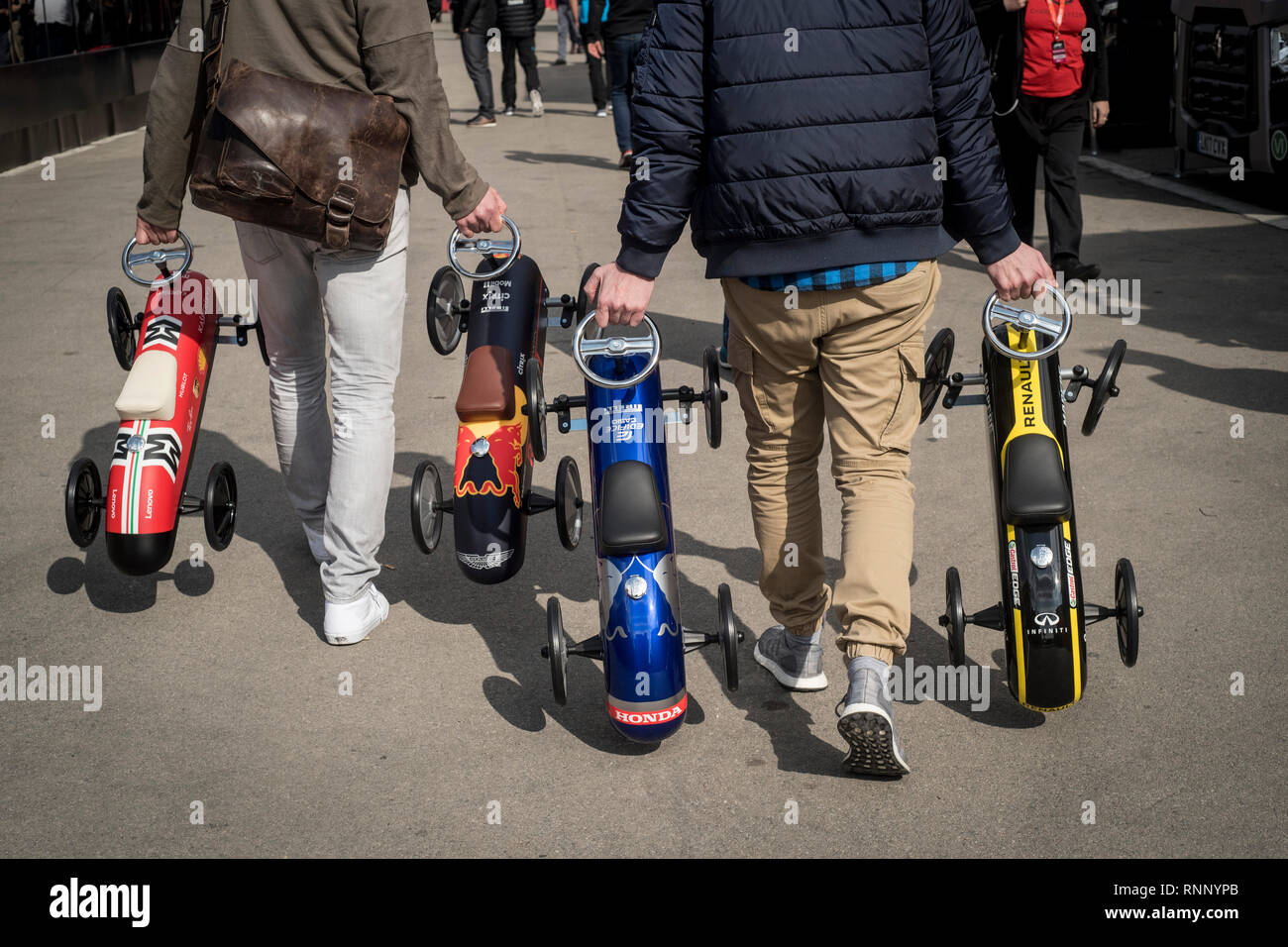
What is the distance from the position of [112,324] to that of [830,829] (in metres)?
Result: 2.85

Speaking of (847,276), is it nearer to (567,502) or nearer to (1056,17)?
(567,502)

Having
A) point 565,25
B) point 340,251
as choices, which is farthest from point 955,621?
point 565,25

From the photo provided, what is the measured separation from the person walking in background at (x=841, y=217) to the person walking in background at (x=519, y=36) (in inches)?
540

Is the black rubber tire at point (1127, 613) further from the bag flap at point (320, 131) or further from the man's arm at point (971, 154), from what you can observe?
the bag flap at point (320, 131)

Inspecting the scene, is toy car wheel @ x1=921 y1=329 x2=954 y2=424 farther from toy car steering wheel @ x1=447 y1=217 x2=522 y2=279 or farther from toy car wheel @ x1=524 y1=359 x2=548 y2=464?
toy car steering wheel @ x1=447 y1=217 x2=522 y2=279

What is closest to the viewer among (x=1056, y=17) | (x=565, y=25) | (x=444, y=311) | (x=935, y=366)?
(x=935, y=366)

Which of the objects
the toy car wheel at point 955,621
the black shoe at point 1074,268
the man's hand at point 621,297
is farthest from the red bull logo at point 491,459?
the black shoe at point 1074,268

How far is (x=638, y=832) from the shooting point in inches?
120

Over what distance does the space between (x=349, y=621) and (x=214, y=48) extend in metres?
1.63

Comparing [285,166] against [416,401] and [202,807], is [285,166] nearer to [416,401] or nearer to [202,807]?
[202,807]

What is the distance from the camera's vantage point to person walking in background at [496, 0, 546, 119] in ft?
53.1

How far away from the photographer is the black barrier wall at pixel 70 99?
12.8 metres

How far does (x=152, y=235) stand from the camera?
3889 millimetres
